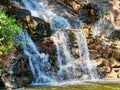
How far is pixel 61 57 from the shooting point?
21.3 meters

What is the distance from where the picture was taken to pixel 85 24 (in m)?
24.1

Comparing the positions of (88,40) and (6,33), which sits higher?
(6,33)

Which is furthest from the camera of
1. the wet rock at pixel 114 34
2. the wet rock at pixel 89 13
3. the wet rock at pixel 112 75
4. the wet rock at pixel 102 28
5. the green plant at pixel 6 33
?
the wet rock at pixel 89 13

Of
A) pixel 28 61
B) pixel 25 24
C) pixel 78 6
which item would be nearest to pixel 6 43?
pixel 28 61

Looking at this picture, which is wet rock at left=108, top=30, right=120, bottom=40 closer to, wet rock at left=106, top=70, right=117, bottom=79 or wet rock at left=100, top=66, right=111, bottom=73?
wet rock at left=100, top=66, right=111, bottom=73

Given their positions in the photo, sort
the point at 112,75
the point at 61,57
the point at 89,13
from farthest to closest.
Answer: the point at 89,13
the point at 61,57
the point at 112,75

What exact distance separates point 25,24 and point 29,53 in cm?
174

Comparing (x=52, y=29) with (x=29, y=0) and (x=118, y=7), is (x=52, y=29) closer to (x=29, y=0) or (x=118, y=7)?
(x=29, y=0)

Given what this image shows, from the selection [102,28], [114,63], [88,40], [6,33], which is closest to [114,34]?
[102,28]

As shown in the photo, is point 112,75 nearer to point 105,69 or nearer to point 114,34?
point 105,69

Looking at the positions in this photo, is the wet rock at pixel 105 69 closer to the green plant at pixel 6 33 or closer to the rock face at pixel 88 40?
the rock face at pixel 88 40

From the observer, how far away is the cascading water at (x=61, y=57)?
20.0 m

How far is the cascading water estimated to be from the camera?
20.0 meters

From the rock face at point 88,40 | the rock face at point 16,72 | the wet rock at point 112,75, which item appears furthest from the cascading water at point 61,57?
the rock face at point 16,72
